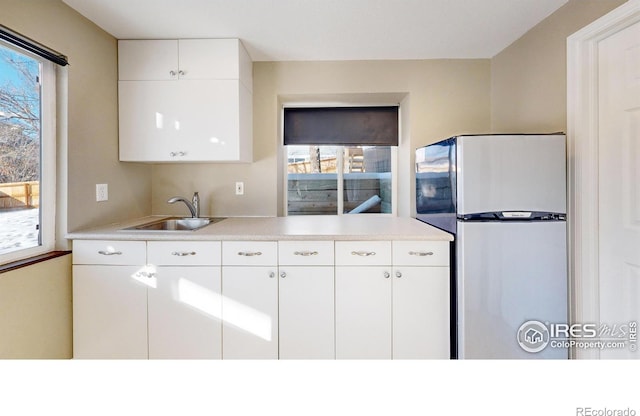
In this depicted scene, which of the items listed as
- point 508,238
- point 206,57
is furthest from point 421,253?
point 206,57

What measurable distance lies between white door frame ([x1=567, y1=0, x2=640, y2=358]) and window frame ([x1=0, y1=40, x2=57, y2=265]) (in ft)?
9.48

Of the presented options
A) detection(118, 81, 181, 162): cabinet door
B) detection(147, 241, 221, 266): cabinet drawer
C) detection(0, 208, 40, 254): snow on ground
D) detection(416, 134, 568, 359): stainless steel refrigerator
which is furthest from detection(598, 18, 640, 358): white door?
detection(0, 208, 40, 254): snow on ground

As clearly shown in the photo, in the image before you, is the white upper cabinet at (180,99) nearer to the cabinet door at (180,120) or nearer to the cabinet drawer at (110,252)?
the cabinet door at (180,120)

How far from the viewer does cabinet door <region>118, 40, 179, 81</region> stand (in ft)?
7.66

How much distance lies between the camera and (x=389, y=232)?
2.04m

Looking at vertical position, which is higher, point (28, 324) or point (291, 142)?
point (291, 142)

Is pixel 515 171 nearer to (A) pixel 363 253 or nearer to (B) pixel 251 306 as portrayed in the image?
(A) pixel 363 253

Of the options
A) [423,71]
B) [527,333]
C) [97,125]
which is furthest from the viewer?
[423,71]

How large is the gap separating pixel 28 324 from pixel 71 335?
326 mm

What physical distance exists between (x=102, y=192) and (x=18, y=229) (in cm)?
55

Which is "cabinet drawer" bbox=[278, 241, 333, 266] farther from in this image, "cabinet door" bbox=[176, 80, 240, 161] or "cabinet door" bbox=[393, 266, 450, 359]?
"cabinet door" bbox=[176, 80, 240, 161]

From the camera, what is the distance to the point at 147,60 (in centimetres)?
234
